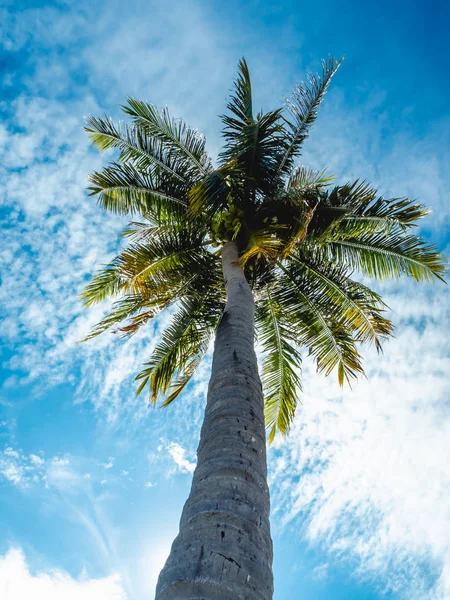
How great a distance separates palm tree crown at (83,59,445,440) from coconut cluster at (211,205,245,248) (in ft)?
0.07

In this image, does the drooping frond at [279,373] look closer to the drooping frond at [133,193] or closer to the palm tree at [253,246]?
the palm tree at [253,246]

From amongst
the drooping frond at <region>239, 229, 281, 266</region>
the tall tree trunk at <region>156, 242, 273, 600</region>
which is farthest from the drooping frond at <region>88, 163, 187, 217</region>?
the tall tree trunk at <region>156, 242, 273, 600</region>

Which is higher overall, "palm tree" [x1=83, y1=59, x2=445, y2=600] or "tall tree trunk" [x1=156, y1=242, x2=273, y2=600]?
"palm tree" [x1=83, y1=59, x2=445, y2=600]

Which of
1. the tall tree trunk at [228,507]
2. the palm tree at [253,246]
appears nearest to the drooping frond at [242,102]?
the palm tree at [253,246]

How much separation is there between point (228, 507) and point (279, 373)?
7.42 metres

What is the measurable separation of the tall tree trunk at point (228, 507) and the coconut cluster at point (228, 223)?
4.19 metres

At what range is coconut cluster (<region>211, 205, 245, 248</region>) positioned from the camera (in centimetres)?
836

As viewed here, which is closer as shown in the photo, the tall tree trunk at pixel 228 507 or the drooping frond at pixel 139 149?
the tall tree trunk at pixel 228 507

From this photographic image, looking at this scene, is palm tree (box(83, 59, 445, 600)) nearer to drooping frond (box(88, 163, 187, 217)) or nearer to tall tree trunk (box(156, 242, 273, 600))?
drooping frond (box(88, 163, 187, 217))

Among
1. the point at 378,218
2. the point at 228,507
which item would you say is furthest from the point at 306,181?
the point at 228,507

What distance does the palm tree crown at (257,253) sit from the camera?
857cm

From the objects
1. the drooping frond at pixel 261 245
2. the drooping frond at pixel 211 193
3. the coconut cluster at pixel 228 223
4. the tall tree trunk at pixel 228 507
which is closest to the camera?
the tall tree trunk at pixel 228 507

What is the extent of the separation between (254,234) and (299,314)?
295cm

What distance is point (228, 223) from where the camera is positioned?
8.45 metres
